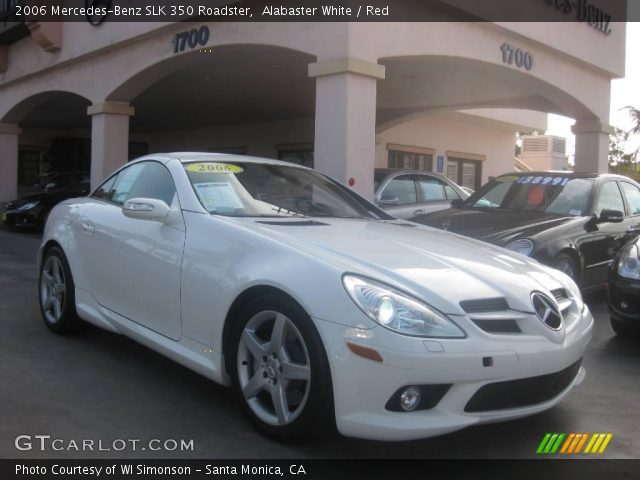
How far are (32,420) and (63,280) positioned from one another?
1715mm

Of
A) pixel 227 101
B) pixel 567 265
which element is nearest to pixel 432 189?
pixel 567 265

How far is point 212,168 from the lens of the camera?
417 centimetres

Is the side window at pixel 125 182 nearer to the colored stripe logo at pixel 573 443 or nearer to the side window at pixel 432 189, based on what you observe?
the colored stripe logo at pixel 573 443

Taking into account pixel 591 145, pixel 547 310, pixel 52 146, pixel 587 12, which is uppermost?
pixel 587 12

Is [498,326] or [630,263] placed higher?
[630,263]

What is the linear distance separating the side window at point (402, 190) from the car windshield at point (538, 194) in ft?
4.56

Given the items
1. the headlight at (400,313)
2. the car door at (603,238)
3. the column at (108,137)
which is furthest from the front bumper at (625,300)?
the column at (108,137)

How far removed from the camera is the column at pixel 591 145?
12609 mm

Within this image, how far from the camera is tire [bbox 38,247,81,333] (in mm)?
4820

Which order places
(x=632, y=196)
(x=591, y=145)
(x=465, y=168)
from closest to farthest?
(x=632, y=196) < (x=591, y=145) < (x=465, y=168)

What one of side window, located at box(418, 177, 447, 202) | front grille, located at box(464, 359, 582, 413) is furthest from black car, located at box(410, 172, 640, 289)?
front grille, located at box(464, 359, 582, 413)

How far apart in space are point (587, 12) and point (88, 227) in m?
10.7

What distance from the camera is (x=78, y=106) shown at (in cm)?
1762

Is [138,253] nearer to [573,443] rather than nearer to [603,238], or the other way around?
[573,443]
